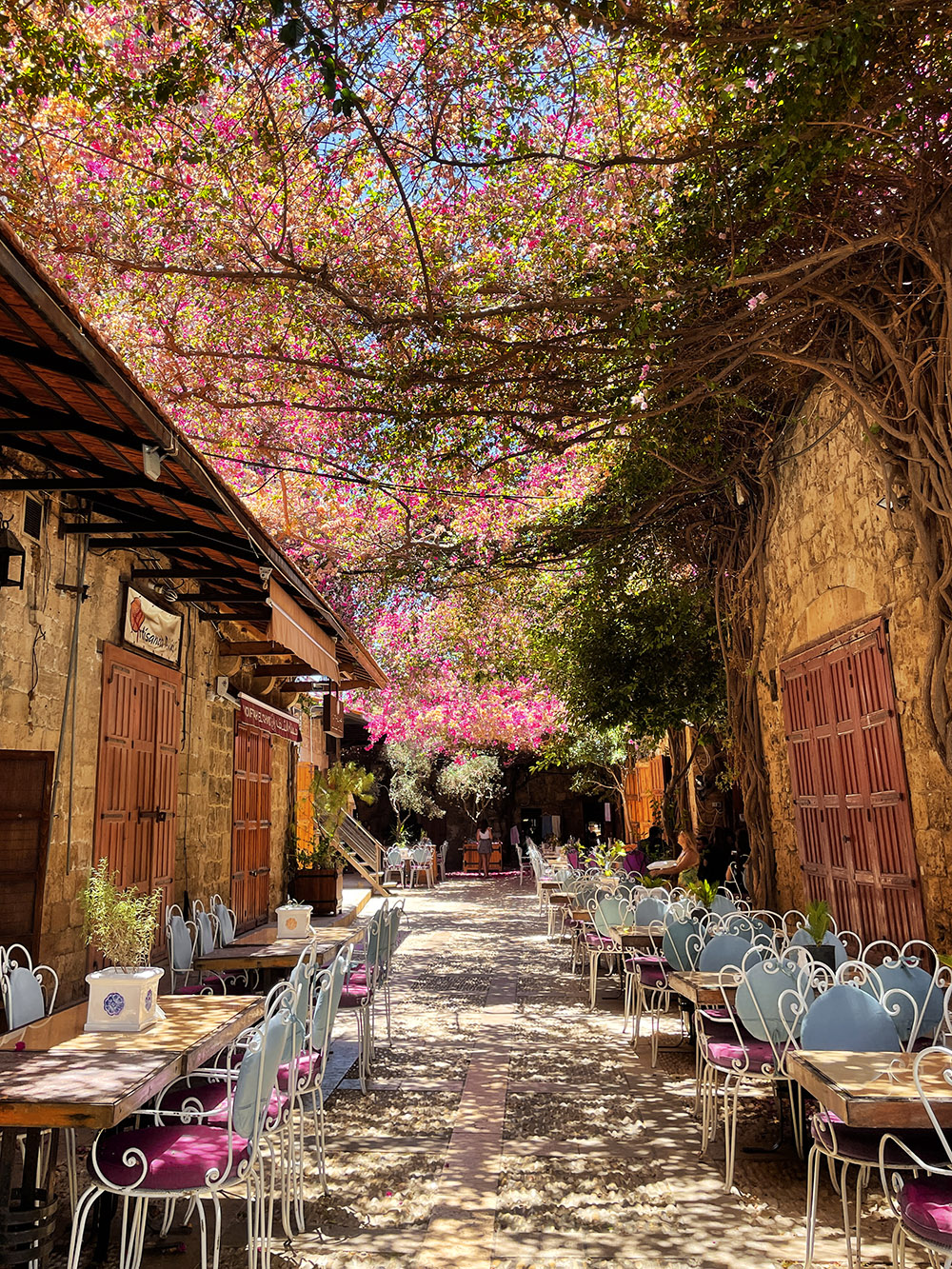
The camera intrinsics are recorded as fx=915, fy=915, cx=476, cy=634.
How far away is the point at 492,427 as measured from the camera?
6.91 m

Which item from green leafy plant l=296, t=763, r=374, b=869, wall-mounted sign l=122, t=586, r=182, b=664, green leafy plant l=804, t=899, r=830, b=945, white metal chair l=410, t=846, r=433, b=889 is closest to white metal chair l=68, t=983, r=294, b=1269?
green leafy plant l=804, t=899, r=830, b=945

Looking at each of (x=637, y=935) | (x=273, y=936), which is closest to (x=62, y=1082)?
(x=273, y=936)

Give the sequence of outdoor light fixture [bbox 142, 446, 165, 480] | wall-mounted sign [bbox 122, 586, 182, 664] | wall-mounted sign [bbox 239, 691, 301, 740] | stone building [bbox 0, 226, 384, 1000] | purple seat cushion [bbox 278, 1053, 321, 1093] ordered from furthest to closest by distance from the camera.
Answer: wall-mounted sign [bbox 239, 691, 301, 740] → wall-mounted sign [bbox 122, 586, 182, 664] → outdoor light fixture [bbox 142, 446, 165, 480] → stone building [bbox 0, 226, 384, 1000] → purple seat cushion [bbox 278, 1053, 321, 1093]

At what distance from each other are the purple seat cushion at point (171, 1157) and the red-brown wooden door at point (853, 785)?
3.99 m

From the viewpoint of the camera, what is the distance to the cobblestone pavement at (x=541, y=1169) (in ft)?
10.6

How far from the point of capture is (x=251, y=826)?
9297mm

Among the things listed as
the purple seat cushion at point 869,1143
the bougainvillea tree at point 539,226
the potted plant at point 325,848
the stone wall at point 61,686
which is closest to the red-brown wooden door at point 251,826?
the potted plant at point 325,848

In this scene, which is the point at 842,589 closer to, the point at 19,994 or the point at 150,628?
the point at 150,628

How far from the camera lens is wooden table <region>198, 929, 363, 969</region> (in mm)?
5363

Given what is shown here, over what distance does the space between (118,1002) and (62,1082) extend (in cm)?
76

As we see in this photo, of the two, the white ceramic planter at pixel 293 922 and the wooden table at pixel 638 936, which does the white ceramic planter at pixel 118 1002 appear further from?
the wooden table at pixel 638 936

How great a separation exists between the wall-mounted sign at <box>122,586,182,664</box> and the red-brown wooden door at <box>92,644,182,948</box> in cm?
10

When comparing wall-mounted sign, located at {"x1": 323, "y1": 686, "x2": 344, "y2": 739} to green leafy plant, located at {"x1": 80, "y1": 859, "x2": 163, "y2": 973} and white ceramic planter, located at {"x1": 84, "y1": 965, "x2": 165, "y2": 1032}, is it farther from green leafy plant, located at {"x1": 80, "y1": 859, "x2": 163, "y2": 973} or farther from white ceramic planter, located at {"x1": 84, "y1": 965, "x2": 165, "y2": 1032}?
white ceramic planter, located at {"x1": 84, "y1": 965, "x2": 165, "y2": 1032}

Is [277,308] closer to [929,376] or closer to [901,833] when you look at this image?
[929,376]
